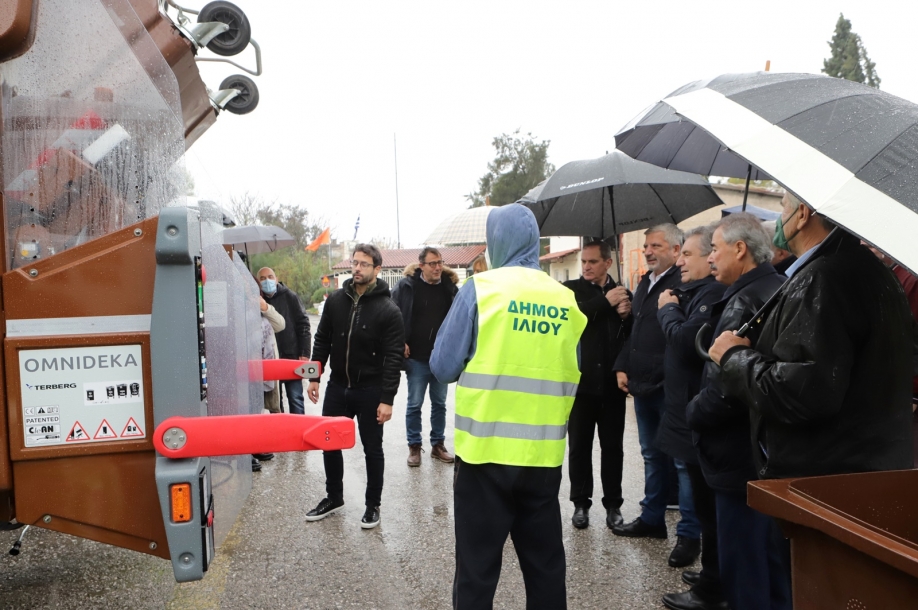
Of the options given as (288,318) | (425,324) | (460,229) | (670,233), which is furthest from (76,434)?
(460,229)

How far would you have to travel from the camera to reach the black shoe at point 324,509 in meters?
4.73

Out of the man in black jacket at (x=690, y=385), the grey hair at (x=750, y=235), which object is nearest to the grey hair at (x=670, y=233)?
the man in black jacket at (x=690, y=385)

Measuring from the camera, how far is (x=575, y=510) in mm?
4660

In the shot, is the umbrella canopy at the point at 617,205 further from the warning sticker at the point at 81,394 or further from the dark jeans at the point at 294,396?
the warning sticker at the point at 81,394

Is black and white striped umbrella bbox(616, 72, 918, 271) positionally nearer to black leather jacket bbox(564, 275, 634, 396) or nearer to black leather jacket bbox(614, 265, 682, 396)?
black leather jacket bbox(614, 265, 682, 396)

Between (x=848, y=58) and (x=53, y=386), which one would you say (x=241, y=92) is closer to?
(x=53, y=386)

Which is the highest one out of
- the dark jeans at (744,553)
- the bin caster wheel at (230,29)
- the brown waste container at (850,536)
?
the bin caster wheel at (230,29)

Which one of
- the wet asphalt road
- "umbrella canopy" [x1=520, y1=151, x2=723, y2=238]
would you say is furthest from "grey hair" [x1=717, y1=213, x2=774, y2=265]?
"umbrella canopy" [x1=520, y1=151, x2=723, y2=238]

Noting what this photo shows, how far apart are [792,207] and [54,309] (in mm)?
2450

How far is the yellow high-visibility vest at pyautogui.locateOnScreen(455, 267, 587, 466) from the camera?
253 centimetres

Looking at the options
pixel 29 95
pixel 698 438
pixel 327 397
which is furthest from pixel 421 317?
pixel 29 95

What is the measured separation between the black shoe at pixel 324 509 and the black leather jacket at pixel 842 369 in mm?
3384

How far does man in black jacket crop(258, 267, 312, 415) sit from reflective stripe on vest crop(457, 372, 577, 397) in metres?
4.78

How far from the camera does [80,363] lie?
183 centimetres
